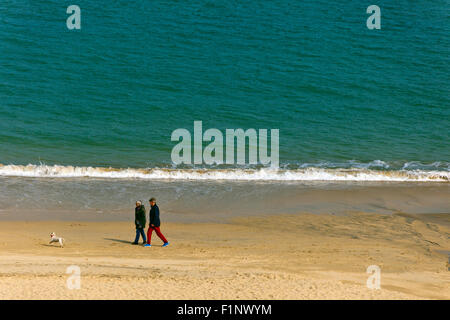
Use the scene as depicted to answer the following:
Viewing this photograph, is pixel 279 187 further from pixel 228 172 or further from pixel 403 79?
pixel 403 79

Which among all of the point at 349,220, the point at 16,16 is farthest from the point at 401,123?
the point at 16,16

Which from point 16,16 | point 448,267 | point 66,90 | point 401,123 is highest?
point 16,16

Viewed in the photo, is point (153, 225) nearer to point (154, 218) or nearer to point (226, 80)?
point (154, 218)

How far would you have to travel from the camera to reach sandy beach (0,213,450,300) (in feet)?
33.6

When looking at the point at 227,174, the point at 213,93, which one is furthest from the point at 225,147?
the point at 213,93

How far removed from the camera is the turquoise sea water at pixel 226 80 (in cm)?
2464

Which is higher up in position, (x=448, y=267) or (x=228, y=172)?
(x=228, y=172)

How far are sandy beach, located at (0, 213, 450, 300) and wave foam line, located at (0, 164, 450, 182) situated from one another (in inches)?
196

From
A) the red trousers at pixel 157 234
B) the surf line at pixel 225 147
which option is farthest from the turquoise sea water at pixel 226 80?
the red trousers at pixel 157 234

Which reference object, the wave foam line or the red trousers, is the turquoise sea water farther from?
the red trousers

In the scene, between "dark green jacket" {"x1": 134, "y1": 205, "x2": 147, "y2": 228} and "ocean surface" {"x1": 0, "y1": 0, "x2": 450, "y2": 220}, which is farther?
"ocean surface" {"x1": 0, "y1": 0, "x2": 450, "y2": 220}

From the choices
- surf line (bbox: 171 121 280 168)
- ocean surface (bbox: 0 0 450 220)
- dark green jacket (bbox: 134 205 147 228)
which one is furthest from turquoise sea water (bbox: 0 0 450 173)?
dark green jacket (bbox: 134 205 147 228)

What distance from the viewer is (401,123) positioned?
27.9 meters

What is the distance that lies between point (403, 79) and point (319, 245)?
22.2 m
